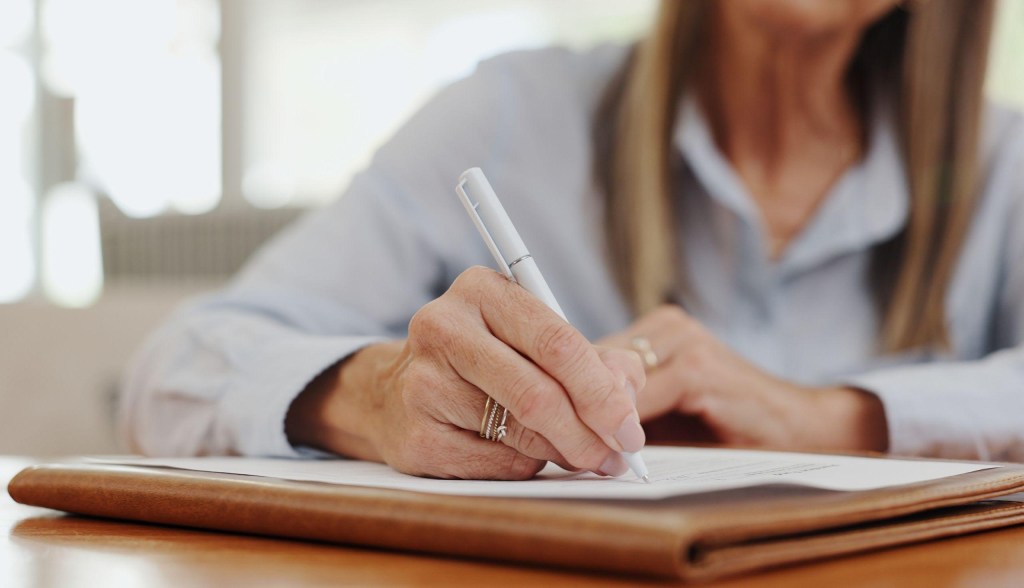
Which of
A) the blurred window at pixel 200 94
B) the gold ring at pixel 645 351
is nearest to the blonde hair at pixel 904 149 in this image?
the gold ring at pixel 645 351

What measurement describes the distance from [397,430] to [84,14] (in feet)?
14.6

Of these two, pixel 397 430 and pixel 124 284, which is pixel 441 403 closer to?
pixel 397 430

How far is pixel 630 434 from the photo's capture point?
1.28ft

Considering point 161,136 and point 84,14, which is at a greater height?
point 84,14

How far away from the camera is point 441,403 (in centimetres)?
45

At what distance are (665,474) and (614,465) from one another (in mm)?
25

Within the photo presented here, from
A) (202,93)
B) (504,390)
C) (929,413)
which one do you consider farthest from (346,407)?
(202,93)

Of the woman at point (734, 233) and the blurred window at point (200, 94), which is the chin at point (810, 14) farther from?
the blurred window at point (200, 94)

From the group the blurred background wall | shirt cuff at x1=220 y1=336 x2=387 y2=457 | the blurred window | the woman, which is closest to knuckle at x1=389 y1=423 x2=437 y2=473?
shirt cuff at x1=220 y1=336 x2=387 y2=457

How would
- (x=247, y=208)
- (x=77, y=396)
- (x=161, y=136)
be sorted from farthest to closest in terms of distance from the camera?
(x=161, y=136)
(x=247, y=208)
(x=77, y=396)

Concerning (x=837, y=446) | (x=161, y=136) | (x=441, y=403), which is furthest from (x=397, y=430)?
(x=161, y=136)

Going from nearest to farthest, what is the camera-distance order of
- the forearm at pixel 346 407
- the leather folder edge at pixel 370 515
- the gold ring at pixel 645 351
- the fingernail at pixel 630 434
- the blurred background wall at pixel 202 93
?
the leather folder edge at pixel 370 515, the fingernail at pixel 630 434, the forearm at pixel 346 407, the gold ring at pixel 645 351, the blurred background wall at pixel 202 93

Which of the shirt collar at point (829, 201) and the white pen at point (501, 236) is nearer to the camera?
the white pen at point (501, 236)

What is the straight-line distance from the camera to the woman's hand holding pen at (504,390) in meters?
0.40
